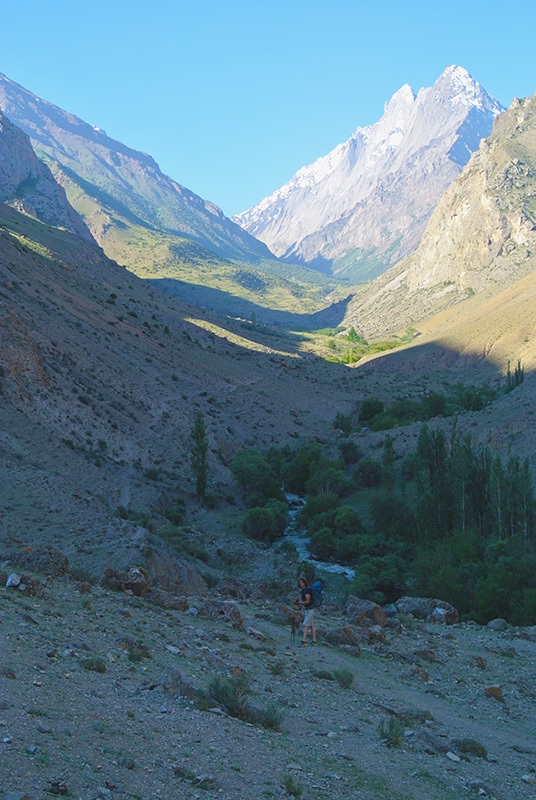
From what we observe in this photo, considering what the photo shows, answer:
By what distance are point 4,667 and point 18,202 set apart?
142664 millimetres

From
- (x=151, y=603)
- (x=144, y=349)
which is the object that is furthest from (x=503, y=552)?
(x=144, y=349)

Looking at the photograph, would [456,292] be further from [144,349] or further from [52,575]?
[52,575]

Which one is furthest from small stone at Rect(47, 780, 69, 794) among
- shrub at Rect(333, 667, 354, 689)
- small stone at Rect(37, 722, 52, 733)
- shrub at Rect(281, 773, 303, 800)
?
shrub at Rect(333, 667, 354, 689)

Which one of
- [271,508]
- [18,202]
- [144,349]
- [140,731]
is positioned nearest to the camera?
[140,731]

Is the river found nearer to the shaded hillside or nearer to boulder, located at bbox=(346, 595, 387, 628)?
the shaded hillside

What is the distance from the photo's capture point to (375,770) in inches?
443

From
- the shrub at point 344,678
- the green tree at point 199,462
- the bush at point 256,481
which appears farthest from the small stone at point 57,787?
the bush at point 256,481

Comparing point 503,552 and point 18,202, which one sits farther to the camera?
point 18,202

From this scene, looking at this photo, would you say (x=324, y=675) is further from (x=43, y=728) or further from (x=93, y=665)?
(x=43, y=728)

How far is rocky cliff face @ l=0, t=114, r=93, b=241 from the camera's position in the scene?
525ft

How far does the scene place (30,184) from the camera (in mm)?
179000

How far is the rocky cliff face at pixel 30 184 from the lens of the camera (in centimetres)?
16000

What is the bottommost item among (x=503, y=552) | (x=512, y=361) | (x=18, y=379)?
(x=503, y=552)

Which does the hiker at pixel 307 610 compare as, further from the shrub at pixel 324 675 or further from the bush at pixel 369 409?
the bush at pixel 369 409
